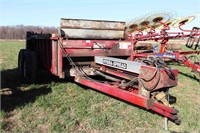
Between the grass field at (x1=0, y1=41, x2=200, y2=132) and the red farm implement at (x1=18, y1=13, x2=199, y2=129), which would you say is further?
the grass field at (x1=0, y1=41, x2=200, y2=132)

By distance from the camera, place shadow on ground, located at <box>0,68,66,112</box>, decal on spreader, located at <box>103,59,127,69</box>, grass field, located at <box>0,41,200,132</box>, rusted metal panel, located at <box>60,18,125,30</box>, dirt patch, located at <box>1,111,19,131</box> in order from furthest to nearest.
Result: rusted metal panel, located at <box>60,18,125,30</box>
shadow on ground, located at <box>0,68,66,112</box>
decal on spreader, located at <box>103,59,127,69</box>
grass field, located at <box>0,41,200,132</box>
dirt patch, located at <box>1,111,19,131</box>

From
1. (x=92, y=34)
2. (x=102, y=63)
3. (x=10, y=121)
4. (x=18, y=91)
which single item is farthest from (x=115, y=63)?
(x=18, y=91)

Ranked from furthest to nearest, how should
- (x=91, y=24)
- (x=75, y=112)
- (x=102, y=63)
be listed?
(x=91, y=24) < (x=102, y=63) < (x=75, y=112)

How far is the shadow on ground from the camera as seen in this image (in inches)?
197

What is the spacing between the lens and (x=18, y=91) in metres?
5.91

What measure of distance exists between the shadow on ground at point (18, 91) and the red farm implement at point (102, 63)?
361mm

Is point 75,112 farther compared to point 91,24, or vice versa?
point 91,24

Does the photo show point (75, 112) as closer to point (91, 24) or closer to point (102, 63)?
point (102, 63)

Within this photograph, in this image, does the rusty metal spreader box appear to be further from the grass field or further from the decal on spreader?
the grass field

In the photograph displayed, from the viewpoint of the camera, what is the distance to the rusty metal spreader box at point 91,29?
6.21 meters

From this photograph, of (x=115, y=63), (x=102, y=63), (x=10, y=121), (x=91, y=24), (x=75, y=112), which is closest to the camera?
(x=10, y=121)

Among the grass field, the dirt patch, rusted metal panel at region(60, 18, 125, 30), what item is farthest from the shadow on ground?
rusted metal panel at region(60, 18, 125, 30)

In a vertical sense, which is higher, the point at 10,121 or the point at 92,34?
the point at 92,34

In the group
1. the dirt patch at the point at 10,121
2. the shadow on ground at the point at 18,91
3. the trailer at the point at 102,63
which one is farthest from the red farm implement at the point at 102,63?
the dirt patch at the point at 10,121
